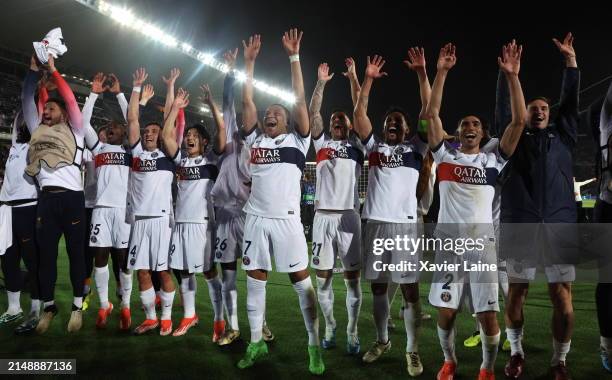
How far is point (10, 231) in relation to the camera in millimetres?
5605

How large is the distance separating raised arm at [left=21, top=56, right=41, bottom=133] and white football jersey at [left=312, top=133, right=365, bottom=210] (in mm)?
3659

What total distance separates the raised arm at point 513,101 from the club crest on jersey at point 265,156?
6.68 feet

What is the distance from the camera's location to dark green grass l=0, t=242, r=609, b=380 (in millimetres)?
3969

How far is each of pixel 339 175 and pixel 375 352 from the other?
6.14ft

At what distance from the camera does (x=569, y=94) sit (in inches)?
157

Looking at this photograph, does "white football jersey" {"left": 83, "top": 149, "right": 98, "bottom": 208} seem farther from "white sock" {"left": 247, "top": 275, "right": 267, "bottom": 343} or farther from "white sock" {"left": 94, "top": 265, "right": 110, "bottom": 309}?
"white sock" {"left": 247, "top": 275, "right": 267, "bottom": 343}

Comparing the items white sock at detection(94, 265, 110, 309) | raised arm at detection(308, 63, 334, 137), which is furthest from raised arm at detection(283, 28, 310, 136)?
white sock at detection(94, 265, 110, 309)

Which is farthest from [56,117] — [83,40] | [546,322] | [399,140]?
[83,40]

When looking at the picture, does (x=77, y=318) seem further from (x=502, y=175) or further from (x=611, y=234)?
(x=611, y=234)

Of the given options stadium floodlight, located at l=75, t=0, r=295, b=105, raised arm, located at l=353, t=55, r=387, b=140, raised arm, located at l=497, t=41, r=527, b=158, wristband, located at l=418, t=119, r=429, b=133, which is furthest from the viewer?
stadium floodlight, located at l=75, t=0, r=295, b=105

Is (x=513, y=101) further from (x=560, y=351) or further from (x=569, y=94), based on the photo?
(x=560, y=351)

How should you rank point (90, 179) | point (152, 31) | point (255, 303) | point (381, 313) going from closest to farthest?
point (255, 303), point (381, 313), point (90, 179), point (152, 31)

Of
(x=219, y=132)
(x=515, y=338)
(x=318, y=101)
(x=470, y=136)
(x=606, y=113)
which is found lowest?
(x=515, y=338)

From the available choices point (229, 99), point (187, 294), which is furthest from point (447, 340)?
point (229, 99)
